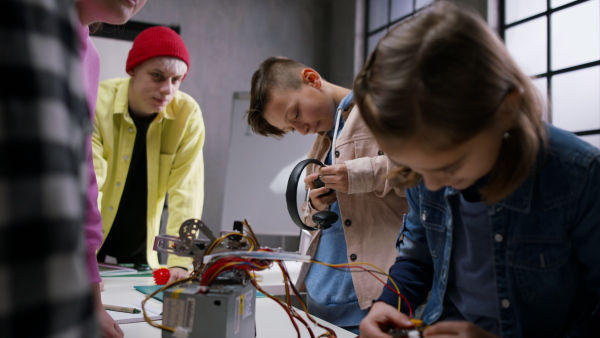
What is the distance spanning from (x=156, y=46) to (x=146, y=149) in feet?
1.45

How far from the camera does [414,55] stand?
64 cm

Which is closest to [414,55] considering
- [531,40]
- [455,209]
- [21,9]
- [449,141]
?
[449,141]

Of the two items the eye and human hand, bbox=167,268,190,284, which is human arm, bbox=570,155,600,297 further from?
human hand, bbox=167,268,190,284

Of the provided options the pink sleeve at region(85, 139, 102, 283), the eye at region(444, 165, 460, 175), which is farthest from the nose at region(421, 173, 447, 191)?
the pink sleeve at region(85, 139, 102, 283)

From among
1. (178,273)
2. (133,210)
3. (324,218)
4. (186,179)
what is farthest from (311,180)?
(133,210)

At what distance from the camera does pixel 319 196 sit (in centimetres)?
135

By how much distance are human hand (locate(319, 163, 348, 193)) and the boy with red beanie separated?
0.90 m

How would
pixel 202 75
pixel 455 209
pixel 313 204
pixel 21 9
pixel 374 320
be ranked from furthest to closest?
1. pixel 202 75
2. pixel 313 204
3. pixel 455 209
4. pixel 374 320
5. pixel 21 9

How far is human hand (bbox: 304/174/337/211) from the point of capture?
1.33m

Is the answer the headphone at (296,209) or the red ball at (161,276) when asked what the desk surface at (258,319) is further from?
the headphone at (296,209)

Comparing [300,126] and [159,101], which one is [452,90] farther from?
[159,101]

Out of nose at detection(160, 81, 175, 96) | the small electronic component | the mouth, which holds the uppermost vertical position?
nose at detection(160, 81, 175, 96)

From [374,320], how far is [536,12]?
2.73 metres

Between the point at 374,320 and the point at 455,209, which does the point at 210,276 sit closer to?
the point at 374,320
